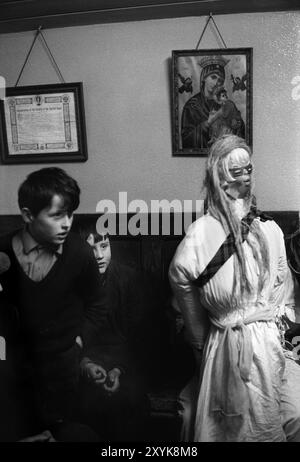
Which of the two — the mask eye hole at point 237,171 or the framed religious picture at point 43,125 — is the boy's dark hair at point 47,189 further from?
the mask eye hole at point 237,171

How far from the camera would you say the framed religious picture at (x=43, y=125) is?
1.25m

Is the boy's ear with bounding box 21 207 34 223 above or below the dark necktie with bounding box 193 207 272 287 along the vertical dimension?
above

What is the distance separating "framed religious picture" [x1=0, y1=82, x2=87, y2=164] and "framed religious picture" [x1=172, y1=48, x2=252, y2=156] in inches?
11.9

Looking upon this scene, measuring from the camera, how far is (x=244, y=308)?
1174 mm

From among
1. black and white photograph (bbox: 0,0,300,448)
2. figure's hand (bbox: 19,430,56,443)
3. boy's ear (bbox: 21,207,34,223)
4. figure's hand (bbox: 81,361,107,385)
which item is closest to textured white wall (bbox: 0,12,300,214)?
black and white photograph (bbox: 0,0,300,448)

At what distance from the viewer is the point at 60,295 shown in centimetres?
129

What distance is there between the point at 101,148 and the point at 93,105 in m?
0.13

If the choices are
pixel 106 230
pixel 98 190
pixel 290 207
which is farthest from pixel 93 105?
pixel 290 207

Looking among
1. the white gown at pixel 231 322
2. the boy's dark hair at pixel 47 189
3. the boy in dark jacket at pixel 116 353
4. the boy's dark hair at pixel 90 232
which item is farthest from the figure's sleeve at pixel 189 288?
the boy's dark hair at pixel 47 189

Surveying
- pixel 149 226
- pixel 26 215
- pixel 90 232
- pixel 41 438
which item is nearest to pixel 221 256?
pixel 149 226

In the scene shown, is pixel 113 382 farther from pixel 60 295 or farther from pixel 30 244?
pixel 30 244

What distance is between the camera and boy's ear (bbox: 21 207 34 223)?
50.6 inches

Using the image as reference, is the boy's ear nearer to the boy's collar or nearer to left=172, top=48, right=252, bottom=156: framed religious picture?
the boy's collar

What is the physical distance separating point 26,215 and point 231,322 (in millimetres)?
714
